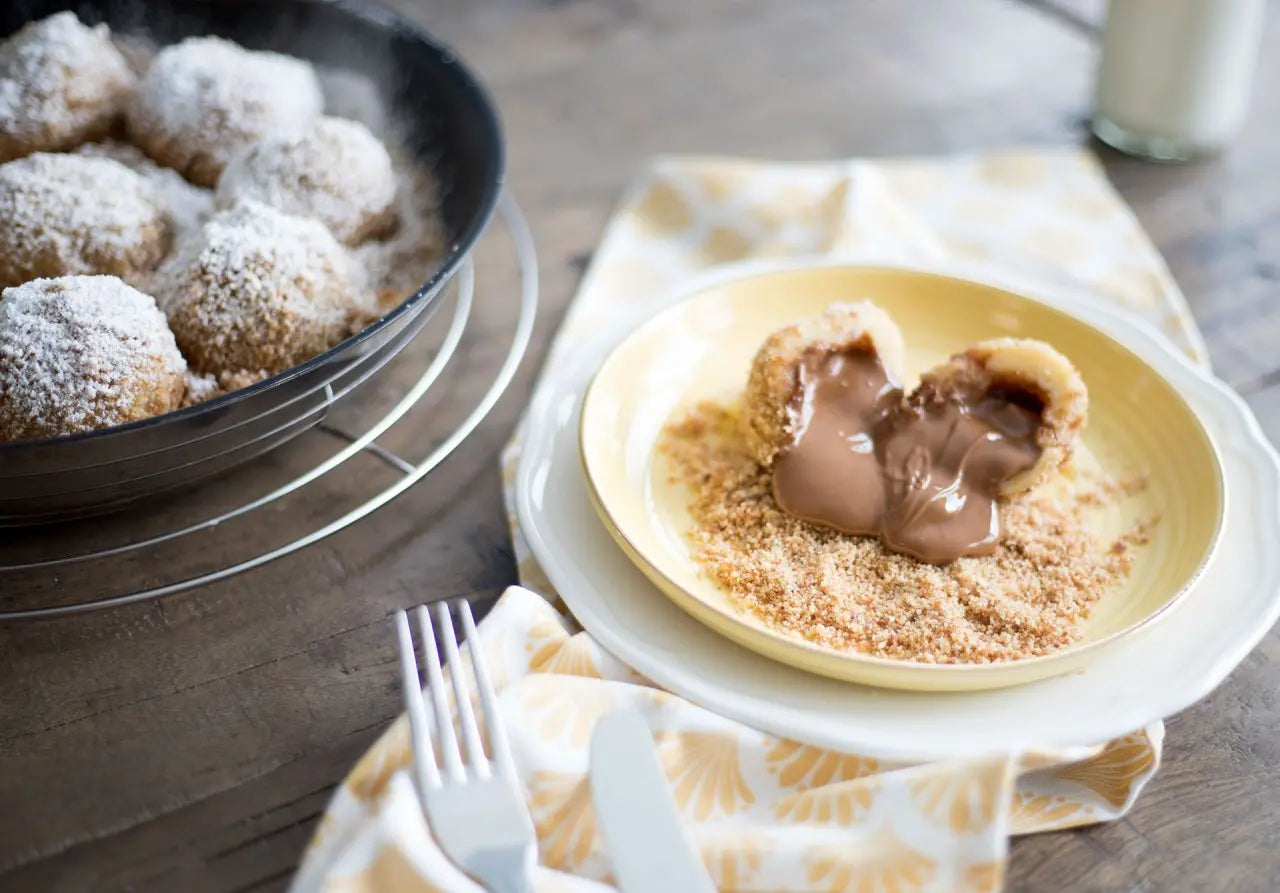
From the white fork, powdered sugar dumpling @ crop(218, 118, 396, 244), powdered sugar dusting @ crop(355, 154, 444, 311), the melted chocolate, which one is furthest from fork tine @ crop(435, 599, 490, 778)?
powdered sugar dumpling @ crop(218, 118, 396, 244)

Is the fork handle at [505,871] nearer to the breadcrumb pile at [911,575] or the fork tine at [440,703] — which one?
the fork tine at [440,703]

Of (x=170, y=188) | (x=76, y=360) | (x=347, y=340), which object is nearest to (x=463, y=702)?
(x=347, y=340)

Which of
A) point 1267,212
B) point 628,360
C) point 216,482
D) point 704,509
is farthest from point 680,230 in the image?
point 1267,212

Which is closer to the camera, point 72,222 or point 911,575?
point 911,575

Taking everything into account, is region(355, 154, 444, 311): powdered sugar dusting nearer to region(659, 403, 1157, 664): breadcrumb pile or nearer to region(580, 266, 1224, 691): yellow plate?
region(580, 266, 1224, 691): yellow plate

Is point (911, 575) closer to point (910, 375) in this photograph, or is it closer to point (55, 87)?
point (910, 375)

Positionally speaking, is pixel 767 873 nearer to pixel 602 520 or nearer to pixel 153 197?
pixel 602 520

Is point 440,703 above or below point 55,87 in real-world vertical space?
below
